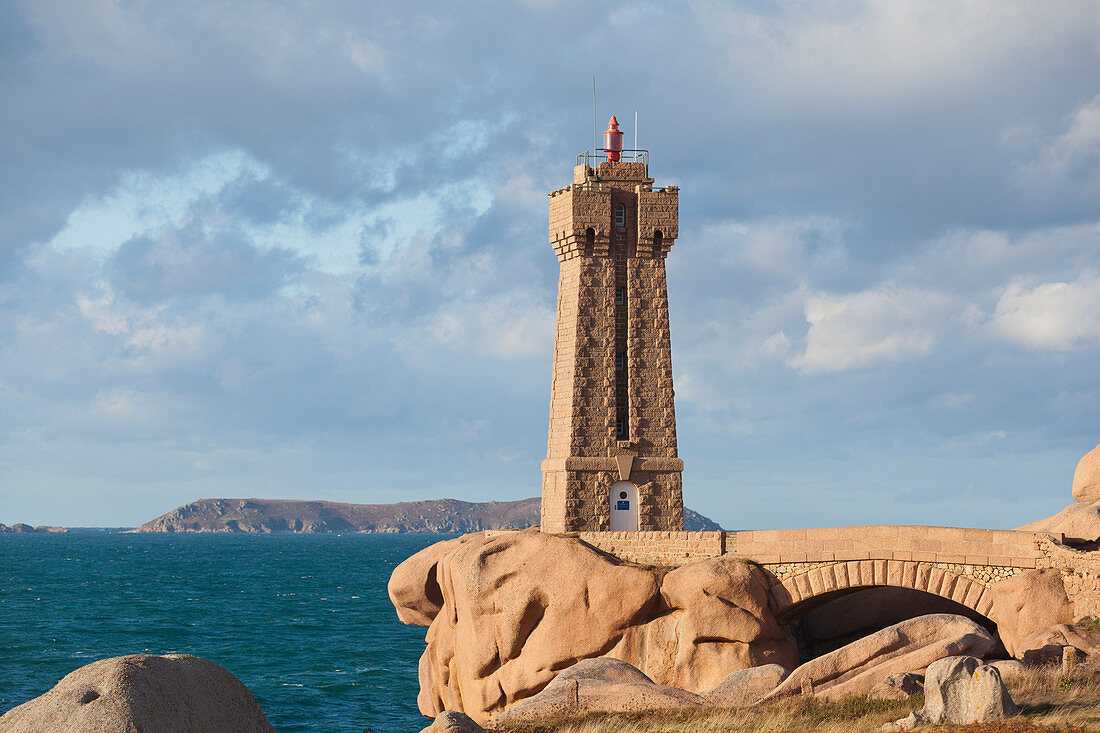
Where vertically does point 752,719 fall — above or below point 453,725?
below

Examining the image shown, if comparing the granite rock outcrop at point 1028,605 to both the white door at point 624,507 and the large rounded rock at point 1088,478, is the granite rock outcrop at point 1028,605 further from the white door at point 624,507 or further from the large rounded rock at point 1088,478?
the white door at point 624,507

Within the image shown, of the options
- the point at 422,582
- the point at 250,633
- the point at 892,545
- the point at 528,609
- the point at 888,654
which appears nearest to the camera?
the point at 888,654

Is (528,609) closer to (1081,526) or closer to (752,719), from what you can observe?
(752,719)

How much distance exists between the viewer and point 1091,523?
83.4 feet

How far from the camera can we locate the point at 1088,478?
30.3m

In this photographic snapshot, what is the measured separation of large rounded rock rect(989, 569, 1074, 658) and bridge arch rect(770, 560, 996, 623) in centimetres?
51

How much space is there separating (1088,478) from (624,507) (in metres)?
14.2

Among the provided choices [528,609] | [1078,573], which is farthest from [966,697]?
[528,609]

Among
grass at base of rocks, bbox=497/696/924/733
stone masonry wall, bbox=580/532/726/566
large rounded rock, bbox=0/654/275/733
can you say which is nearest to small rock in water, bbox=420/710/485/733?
grass at base of rocks, bbox=497/696/924/733

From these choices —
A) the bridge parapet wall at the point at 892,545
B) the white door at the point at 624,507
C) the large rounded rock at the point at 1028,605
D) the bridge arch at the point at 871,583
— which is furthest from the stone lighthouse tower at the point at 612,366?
the large rounded rock at the point at 1028,605

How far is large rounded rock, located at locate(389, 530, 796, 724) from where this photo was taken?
2758cm

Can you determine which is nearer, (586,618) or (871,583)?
(871,583)

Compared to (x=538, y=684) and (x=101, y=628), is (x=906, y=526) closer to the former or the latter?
(x=538, y=684)

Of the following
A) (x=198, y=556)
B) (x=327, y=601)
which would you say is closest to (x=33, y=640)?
(x=327, y=601)
